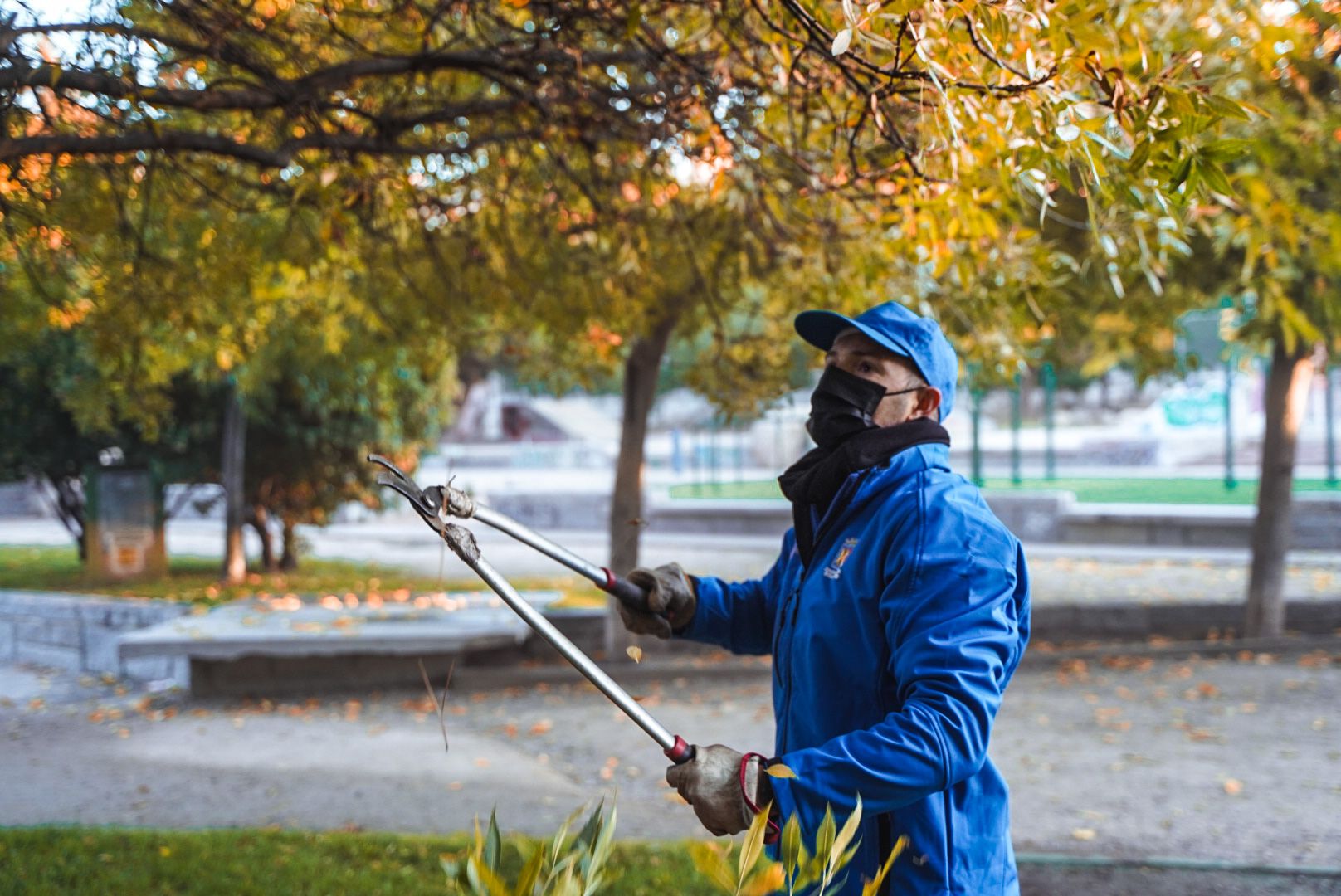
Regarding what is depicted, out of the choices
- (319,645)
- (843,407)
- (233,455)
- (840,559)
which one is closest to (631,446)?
(319,645)

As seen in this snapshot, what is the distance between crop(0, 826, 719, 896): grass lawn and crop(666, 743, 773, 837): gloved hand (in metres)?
2.82

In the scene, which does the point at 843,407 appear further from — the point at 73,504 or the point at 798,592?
the point at 73,504

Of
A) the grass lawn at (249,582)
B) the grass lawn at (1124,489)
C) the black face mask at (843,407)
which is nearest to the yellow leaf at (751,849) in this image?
the black face mask at (843,407)

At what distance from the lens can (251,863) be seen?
5.27 metres

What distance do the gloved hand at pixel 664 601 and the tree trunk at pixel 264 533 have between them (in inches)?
507

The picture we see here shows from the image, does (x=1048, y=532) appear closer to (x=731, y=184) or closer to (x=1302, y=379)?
(x=1302, y=379)

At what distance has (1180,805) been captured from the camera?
645cm

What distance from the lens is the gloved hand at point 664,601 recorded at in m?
3.17

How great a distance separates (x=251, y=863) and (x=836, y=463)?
378cm

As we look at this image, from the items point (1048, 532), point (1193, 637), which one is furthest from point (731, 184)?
point (1048, 532)

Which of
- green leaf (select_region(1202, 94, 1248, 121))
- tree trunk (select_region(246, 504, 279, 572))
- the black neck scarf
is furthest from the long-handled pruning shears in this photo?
tree trunk (select_region(246, 504, 279, 572))

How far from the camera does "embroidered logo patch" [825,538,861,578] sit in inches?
102

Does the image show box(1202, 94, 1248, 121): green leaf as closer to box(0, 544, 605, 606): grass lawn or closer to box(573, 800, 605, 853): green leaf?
box(573, 800, 605, 853): green leaf

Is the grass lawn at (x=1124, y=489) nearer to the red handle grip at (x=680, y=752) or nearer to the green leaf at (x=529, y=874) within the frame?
the red handle grip at (x=680, y=752)
